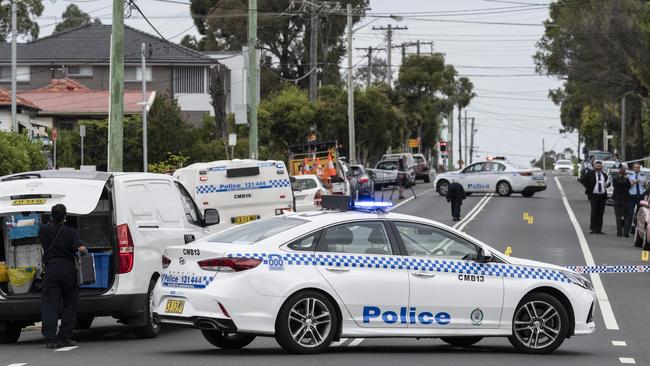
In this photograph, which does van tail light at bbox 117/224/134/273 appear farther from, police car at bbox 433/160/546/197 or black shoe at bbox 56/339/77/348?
police car at bbox 433/160/546/197

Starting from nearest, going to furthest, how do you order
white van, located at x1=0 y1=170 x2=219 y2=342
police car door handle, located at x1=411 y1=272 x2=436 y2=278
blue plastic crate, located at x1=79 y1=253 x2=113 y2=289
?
police car door handle, located at x1=411 y1=272 x2=436 y2=278
white van, located at x1=0 y1=170 x2=219 y2=342
blue plastic crate, located at x1=79 y1=253 x2=113 y2=289

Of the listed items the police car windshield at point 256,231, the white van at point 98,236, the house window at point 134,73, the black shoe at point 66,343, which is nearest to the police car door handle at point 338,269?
the police car windshield at point 256,231

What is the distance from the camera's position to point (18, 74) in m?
71.3

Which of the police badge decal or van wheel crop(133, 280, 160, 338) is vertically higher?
the police badge decal

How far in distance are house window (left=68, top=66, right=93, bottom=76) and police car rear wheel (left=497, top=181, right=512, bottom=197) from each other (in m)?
27.5

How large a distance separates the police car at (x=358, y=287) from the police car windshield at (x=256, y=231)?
Answer: 13mm

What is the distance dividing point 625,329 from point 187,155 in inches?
1321

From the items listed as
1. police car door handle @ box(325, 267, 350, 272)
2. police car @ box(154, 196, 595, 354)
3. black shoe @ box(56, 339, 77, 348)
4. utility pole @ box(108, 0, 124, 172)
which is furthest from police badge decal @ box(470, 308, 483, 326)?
utility pole @ box(108, 0, 124, 172)

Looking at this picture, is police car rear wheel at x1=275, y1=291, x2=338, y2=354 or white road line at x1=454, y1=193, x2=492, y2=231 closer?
police car rear wheel at x1=275, y1=291, x2=338, y2=354

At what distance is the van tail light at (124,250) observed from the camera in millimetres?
14008

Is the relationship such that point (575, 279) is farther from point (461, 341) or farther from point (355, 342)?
point (355, 342)

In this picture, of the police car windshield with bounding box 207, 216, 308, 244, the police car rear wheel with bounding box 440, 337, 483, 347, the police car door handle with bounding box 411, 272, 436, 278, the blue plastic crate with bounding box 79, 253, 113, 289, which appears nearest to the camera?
the police car windshield with bounding box 207, 216, 308, 244

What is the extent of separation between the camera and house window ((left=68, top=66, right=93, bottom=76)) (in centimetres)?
7125

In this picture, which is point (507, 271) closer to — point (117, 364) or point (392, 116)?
point (117, 364)
